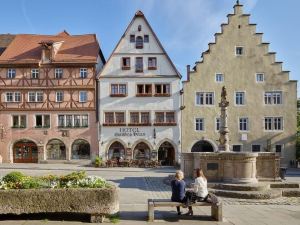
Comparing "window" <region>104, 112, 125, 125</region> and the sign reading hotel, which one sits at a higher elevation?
"window" <region>104, 112, 125, 125</region>

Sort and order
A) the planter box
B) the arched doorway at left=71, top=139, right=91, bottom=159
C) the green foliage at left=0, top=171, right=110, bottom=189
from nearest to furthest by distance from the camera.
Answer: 1. the planter box
2. the green foliage at left=0, top=171, right=110, bottom=189
3. the arched doorway at left=71, top=139, right=91, bottom=159

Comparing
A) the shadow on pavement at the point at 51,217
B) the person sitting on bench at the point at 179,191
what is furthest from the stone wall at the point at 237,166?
the shadow on pavement at the point at 51,217

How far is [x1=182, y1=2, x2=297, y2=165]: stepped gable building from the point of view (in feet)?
127

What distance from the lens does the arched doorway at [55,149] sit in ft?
128

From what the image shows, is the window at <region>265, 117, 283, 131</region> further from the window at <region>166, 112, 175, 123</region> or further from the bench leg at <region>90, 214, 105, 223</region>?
the bench leg at <region>90, 214, 105, 223</region>

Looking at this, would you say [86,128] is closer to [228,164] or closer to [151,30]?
[151,30]

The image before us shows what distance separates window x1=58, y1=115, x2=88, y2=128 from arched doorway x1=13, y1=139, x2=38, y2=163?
11.8ft

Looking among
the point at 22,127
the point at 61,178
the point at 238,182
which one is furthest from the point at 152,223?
the point at 22,127

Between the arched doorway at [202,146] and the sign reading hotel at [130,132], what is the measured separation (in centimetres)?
519

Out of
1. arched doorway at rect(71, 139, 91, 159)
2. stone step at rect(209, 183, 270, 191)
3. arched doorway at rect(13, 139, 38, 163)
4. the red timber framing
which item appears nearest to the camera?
stone step at rect(209, 183, 270, 191)

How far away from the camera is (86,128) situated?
127 feet

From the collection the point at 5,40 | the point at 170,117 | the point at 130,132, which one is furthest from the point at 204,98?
the point at 5,40

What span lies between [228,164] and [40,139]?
82.5 feet

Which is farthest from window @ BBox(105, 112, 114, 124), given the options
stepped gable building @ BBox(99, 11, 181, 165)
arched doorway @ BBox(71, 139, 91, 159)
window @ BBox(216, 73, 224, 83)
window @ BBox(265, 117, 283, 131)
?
window @ BBox(265, 117, 283, 131)
